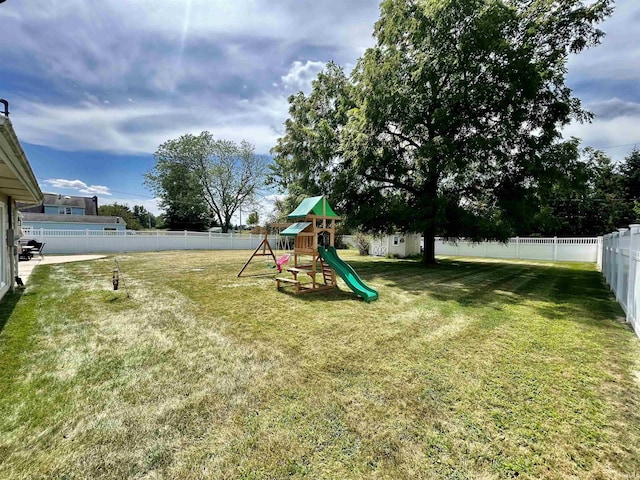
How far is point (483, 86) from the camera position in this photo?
32.4 feet

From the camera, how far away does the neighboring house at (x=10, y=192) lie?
3195 mm

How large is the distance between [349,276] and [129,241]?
677 inches

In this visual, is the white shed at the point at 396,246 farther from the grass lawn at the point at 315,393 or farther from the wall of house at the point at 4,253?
the wall of house at the point at 4,253

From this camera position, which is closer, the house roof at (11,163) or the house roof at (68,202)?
the house roof at (11,163)

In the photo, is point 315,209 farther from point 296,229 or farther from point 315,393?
point 315,393

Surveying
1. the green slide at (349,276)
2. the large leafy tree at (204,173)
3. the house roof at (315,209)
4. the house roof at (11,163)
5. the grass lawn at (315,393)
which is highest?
the large leafy tree at (204,173)

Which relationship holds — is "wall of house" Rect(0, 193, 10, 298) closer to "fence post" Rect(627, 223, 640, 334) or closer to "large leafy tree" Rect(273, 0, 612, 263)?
"large leafy tree" Rect(273, 0, 612, 263)

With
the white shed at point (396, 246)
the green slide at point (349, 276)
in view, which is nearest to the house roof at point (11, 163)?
the green slide at point (349, 276)

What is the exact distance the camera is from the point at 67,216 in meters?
29.9

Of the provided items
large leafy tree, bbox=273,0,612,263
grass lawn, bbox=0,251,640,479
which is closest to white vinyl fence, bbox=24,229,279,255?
large leafy tree, bbox=273,0,612,263

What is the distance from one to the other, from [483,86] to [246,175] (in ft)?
83.8

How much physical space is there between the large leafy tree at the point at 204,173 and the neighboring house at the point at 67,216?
6.18m

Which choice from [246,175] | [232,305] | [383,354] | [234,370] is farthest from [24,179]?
[246,175]

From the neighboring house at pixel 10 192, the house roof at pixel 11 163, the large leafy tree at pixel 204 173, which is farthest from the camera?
the large leafy tree at pixel 204 173
